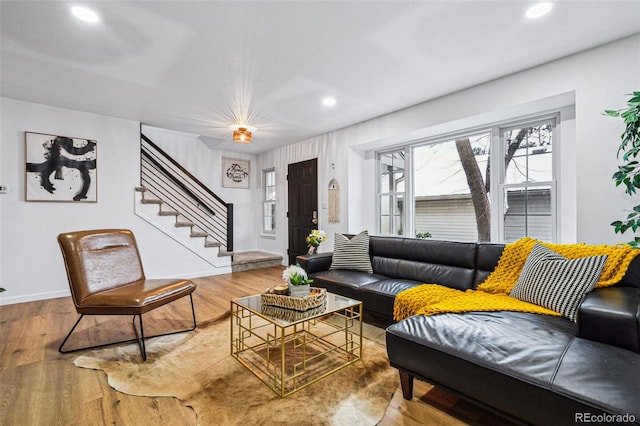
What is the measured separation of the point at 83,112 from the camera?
3.98 metres

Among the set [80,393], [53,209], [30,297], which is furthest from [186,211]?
[80,393]

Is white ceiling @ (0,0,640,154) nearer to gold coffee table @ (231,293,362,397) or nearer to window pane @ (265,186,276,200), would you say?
gold coffee table @ (231,293,362,397)

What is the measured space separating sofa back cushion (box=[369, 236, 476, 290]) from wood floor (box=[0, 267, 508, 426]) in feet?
4.22

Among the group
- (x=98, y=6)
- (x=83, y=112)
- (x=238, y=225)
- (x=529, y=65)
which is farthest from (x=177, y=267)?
(x=529, y=65)

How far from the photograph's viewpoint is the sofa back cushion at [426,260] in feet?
9.21

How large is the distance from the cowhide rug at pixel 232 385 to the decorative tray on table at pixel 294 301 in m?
0.46

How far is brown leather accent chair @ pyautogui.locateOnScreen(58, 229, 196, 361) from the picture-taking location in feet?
7.42

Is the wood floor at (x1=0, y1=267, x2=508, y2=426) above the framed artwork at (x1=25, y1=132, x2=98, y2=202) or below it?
below

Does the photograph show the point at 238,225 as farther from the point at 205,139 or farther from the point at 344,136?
the point at 344,136

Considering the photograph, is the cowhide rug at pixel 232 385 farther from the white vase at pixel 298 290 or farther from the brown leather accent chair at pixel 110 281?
the white vase at pixel 298 290

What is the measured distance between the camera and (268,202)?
659 centimetres

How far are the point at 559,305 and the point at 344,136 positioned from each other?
3562 millimetres

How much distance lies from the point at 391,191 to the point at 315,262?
6.19 ft

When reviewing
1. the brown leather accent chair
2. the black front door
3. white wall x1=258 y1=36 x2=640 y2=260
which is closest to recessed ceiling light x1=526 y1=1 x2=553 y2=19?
white wall x1=258 y1=36 x2=640 y2=260
